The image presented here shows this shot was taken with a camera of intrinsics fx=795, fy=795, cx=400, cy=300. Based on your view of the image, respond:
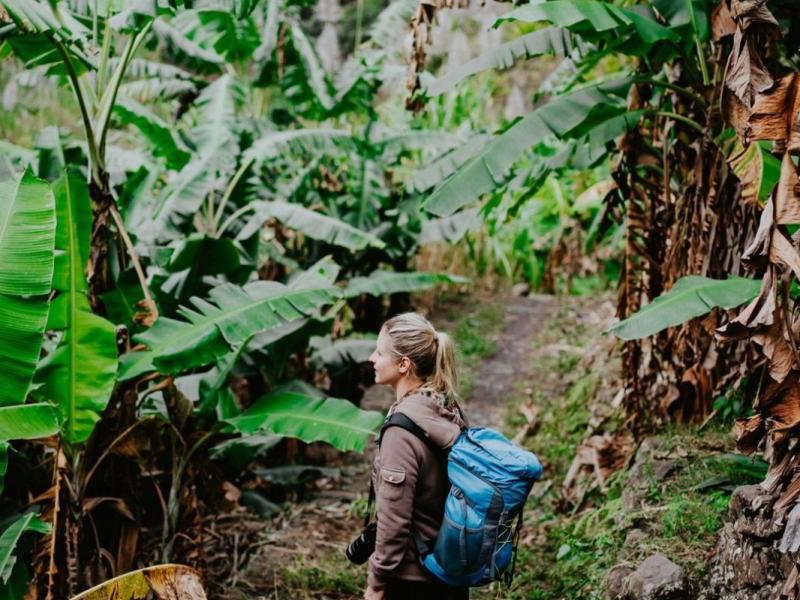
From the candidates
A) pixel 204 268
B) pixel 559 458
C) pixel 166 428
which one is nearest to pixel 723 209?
pixel 559 458

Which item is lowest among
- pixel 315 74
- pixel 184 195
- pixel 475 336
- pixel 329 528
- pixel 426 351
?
pixel 329 528

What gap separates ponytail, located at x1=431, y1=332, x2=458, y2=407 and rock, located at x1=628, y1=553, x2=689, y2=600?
48.5 inches

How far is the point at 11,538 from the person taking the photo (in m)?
3.17

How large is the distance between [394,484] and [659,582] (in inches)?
54.0

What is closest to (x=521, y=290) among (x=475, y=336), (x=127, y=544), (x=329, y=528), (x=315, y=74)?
(x=475, y=336)

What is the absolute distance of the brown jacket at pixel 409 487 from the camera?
98.2 inches

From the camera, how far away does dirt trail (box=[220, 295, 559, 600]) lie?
4.30 metres

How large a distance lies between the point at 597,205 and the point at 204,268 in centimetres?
582

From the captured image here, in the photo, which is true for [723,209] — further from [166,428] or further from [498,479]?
[166,428]

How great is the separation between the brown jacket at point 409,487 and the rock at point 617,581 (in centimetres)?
121

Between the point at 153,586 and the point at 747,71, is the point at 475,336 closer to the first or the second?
the point at 747,71

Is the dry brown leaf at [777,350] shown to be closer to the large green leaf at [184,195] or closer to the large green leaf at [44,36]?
the large green leaf at [44,36]

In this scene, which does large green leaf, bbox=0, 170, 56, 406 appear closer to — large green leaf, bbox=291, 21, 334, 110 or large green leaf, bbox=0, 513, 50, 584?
large green leaf, bbox=0, 513, 50, 584

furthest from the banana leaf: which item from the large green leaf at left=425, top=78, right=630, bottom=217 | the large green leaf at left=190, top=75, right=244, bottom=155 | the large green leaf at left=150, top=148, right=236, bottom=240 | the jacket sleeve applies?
the jacket sleeve
